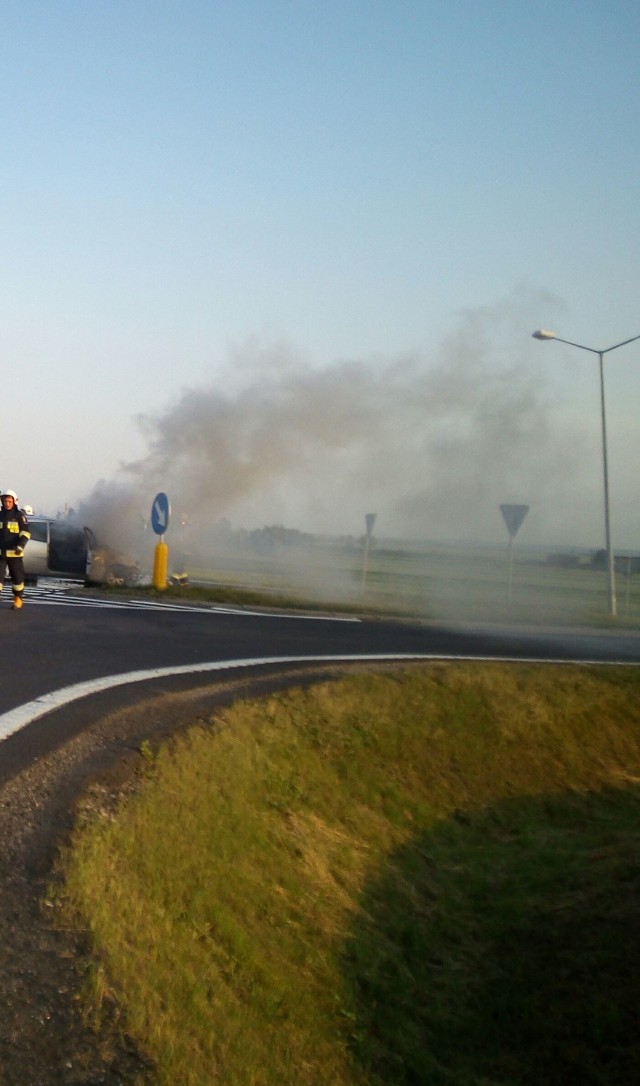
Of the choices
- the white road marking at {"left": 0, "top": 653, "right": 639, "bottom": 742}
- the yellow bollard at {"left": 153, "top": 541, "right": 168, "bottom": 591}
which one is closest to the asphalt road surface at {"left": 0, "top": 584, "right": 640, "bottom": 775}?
the white road marking at {"left": 0, "top": 653, "right": 639, "bottom": 742}

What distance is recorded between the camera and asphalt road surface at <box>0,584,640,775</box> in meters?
9.00

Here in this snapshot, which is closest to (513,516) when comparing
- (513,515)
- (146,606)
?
(513,515)

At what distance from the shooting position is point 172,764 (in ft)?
23.1

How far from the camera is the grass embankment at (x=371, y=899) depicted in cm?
438

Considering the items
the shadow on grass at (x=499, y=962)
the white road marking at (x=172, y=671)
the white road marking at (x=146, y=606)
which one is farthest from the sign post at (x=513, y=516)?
the shadow on grass at (x=499, y=962)

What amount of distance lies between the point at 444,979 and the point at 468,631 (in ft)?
44.1

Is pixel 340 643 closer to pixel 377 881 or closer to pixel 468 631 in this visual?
pixel 468 631

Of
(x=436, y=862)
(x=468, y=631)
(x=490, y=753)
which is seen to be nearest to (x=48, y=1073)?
(x=436, y=862)

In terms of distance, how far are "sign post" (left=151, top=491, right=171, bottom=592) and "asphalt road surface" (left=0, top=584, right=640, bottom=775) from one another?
154cm

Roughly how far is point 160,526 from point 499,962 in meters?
15.6

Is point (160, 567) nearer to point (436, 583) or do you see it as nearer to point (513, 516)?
point (513, 516)

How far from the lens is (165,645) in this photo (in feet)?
42.9

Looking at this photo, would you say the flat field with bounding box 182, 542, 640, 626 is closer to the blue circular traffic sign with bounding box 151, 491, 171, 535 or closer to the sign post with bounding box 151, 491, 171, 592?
the sign post with bounding box 151, 491, 171, 592

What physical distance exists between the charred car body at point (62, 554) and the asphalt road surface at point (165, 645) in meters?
2.81
